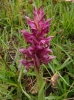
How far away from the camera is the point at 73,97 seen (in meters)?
1.52

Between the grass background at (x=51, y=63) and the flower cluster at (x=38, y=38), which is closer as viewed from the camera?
the flower cluster at (x=38, y=38)

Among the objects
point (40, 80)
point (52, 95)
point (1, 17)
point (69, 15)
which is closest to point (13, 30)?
point (1, 17)

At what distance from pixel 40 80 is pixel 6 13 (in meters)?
1.26

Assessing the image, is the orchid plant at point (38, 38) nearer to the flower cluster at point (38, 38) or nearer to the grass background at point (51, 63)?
the flower cluster at point (38, 38)

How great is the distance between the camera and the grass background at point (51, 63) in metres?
1.52

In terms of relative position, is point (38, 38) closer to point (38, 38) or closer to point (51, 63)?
point (38, 38)

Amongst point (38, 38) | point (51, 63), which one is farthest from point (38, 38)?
point (51, 63)

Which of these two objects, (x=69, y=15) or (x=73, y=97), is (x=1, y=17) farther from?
(x=73, y=97)

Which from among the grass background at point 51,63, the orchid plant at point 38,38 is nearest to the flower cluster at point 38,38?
the orchid plant at point 38,38

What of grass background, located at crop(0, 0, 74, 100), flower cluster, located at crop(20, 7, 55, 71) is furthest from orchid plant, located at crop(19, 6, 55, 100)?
grass background, located at crop(0, 0, 74, 100)

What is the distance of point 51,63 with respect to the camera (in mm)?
1659

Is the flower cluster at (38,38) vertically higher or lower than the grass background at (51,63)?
higher

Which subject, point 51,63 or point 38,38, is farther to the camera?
point 51,63

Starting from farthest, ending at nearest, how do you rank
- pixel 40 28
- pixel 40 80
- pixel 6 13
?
pixel 6 13, pixel 40 80, pixel 40 28
